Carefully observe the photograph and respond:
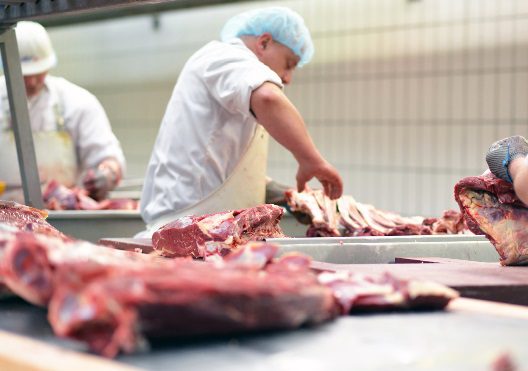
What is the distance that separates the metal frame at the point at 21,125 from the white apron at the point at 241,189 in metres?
0.54

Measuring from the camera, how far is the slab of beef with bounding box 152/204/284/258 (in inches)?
119

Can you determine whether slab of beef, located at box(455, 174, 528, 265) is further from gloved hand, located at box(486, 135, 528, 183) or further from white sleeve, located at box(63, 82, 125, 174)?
white sleeve, located at box(63, 82, 125, 174)

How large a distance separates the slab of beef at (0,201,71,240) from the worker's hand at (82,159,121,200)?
3.60 m

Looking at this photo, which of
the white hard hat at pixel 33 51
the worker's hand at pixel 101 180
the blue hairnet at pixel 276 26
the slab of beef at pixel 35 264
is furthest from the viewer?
the white hard hat at pixel 33 51

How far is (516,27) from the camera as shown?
7727 millimetres

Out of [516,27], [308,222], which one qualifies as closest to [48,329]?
[308,222]

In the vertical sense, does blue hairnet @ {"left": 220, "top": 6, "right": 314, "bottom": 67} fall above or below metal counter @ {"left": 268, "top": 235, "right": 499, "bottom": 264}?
above

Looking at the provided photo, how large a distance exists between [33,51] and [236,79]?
3.04 metres

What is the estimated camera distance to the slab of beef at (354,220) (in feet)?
13.9

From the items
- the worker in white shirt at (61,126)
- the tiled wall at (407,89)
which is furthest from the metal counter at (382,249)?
the tiled wall at (407,89)

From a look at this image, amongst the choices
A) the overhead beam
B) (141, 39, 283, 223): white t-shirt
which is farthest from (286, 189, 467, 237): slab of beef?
the overhead beam

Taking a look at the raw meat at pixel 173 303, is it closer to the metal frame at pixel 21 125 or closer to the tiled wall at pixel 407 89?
the metal frame at pixel 21 125

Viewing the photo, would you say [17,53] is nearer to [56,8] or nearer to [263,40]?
[56,8]

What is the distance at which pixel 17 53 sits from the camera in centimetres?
391
